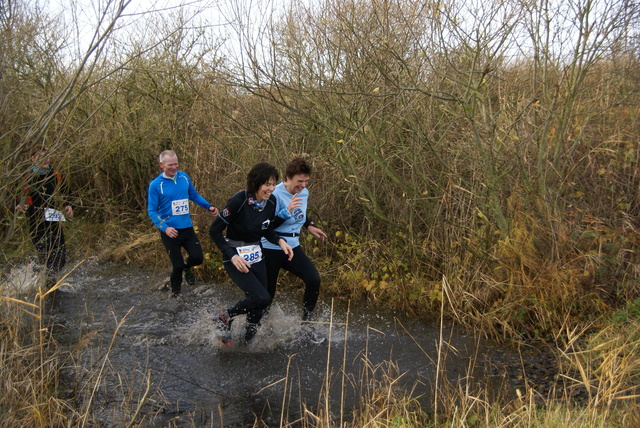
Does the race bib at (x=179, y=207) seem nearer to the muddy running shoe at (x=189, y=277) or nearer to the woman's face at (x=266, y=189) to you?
the muddy running shoe at (x=189, y=277)

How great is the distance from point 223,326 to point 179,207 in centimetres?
204

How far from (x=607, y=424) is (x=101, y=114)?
1008 cm

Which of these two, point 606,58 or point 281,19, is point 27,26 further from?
point 606,58

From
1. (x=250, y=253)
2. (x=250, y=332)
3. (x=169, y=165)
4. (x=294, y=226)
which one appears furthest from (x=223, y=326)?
(x=169, y=165)

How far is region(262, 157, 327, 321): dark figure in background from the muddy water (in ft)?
1.40

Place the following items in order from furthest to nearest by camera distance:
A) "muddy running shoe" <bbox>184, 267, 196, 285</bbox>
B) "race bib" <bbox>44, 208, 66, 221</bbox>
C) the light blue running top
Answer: "muddy running shoe" <bbox>184, 267, 196, 285</bbox> < "race bib" <bbox>44, 208, 66, 221</bbox> < the light blue running top

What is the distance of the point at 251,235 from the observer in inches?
206

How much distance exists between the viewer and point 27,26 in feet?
15.7

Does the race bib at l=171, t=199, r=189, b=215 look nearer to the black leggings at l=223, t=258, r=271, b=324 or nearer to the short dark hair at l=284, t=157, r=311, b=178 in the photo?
the black leggings at l=223, t=258, r=271, b=324

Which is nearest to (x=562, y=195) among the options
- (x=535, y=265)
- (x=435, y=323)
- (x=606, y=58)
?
(x=535, y=265)

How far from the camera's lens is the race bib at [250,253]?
5200mm

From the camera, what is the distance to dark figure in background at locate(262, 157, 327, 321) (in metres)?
5.27

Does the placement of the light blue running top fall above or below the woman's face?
below

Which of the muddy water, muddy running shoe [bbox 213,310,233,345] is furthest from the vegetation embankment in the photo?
muddy running shoe [bbox 213,310,233,345]
